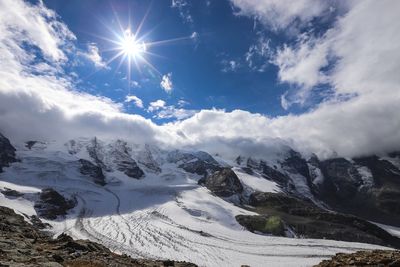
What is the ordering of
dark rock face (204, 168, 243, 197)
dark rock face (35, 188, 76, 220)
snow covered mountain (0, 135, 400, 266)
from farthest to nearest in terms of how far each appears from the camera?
dark rock face (204, 168, 243, 197) → dark rock face (35, 188, 76, 220) → snow covered mountain (0, 135, 400, 266)

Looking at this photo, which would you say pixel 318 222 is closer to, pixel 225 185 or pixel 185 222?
pixel 225 185

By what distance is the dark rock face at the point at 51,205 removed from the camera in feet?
344

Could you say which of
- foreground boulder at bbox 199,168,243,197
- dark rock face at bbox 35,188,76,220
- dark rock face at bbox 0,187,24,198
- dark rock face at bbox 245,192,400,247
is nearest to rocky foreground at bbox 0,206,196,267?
dark rock face at bbox 35,188,76,220

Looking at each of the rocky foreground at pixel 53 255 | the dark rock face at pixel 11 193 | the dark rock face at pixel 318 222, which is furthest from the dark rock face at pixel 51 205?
the rocky foreground at pixel 53 255

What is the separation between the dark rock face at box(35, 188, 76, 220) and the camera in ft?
344

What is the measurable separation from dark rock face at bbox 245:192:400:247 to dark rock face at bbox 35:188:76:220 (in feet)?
248

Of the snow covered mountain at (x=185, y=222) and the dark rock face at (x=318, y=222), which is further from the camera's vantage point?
the dark rock face at (x=318, y=222)

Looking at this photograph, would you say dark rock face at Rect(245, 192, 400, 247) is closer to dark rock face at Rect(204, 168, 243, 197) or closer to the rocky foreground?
dark rock face at Rect(204, 168, 243, 197)

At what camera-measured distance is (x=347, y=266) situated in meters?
21.1

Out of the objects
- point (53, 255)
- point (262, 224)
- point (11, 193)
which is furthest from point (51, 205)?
point (53, 255)

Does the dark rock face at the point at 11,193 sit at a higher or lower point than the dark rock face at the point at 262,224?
Result: higher

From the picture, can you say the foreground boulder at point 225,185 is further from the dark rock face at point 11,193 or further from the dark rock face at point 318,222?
the dark rock face at point 11,193

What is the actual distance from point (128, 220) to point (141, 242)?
33417mm

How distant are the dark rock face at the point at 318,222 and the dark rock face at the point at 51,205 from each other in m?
75.6
